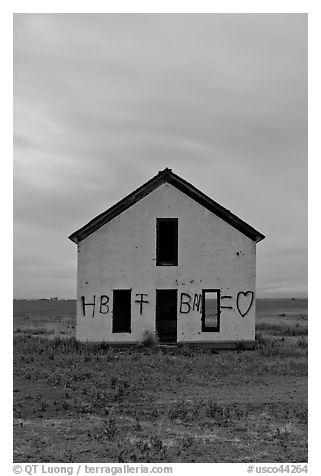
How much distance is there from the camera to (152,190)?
24.6 metres

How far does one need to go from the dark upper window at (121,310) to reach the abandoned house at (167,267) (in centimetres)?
4

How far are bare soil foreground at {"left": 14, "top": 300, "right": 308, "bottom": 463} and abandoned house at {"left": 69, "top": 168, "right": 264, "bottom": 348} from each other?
3.55 feet

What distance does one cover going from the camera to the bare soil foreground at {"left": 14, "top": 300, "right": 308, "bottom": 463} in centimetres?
1036

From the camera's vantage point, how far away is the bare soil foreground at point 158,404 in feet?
34.0

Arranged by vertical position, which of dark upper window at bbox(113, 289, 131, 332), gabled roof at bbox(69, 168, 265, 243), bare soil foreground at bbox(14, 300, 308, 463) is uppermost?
gabled roof at bbox(69, 168, 265, 243)

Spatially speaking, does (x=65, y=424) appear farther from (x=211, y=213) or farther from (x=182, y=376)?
(x=211, y=213)

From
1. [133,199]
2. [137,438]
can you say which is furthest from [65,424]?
[133,199]

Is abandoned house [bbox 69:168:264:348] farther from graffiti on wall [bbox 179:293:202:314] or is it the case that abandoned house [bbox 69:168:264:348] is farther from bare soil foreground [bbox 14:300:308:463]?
bare soil foreground [bbox 14:300:308:463]

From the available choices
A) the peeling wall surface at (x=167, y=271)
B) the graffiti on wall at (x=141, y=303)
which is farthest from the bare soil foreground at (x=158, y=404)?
the graffiti on wall at (x=141, y=303)

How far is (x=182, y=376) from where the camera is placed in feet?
59.4

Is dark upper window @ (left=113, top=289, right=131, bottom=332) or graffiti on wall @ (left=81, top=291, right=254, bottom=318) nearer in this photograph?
graffiti on wall @ (left=81, top=291, right=254, bottom=318)

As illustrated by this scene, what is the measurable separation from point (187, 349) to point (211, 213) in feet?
18.2

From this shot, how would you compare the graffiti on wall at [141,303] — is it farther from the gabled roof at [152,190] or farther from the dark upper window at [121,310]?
the gabled roof at [152,190]

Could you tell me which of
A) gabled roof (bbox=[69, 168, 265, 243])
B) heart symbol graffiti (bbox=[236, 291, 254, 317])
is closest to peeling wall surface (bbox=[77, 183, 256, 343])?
heart symbol graffiti (bbox=[236, 291, 254, 317])
